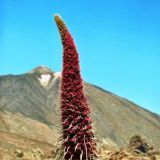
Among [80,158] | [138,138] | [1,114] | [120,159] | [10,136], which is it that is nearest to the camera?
[80,158]

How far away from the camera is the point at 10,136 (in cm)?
13250

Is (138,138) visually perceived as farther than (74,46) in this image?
Yes

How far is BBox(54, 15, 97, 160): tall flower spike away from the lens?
6.17 metres

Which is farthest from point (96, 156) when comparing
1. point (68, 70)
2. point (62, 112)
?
point (68, 70)

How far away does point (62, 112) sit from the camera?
6.34m

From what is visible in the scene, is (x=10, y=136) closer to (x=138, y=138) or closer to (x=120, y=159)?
(x=138, y=138)

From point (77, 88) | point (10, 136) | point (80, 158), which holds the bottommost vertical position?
point (80, 158)

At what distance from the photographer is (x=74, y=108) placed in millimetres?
6199

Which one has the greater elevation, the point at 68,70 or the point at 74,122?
the point at 68,70

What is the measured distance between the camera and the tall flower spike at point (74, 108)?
20.2 ft

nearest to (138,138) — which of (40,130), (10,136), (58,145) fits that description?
(10,136)

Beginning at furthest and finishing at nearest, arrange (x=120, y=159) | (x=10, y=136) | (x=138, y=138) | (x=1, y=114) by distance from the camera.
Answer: (x=1, y=114) → (x=10, y=136) → (x=138, y=138) → (x=120, y=159)

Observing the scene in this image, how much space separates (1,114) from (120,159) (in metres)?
160

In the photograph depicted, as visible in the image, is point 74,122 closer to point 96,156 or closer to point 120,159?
point 96,156
